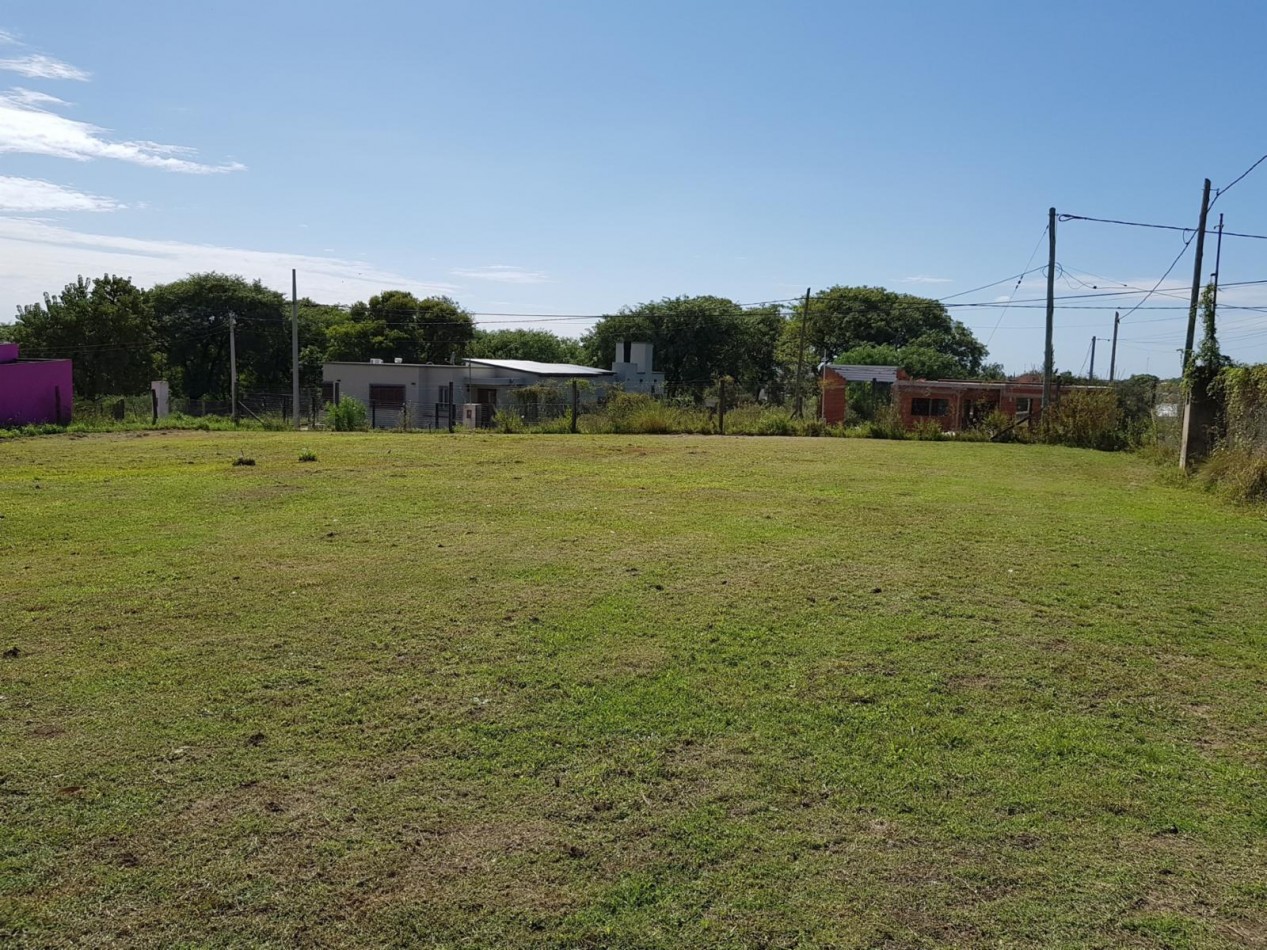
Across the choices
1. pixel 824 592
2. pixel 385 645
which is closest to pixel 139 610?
pixel 385 645

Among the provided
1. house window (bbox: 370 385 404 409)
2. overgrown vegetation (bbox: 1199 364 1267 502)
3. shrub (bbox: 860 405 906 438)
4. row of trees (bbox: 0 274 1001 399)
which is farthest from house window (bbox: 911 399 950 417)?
overgrown vegetation (bbox: 1199 364 1267 502)

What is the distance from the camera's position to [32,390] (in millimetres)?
30484

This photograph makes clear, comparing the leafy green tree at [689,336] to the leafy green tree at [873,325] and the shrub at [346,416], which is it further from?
the shrub at [346,416]

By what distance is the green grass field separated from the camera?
288 centimetres

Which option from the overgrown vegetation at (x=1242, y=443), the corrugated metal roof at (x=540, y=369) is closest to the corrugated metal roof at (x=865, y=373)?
the corrugated metal roof at (x=540, y=369)

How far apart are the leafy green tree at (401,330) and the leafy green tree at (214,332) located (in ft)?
13.9

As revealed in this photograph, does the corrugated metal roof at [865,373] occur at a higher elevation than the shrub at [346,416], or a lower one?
higher

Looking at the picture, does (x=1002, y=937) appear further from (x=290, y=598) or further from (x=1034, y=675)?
(x=290, y=598)

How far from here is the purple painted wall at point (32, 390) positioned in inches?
1169

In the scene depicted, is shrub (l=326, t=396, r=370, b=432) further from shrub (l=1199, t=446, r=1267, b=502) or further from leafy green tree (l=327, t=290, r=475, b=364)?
leafy green tree (l=327, t=290, r=475, b=364)

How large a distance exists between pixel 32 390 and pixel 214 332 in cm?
2777

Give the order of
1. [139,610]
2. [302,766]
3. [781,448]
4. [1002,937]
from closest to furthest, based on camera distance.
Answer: [1002,937]
[302,766]
[139,610]
[781,448]

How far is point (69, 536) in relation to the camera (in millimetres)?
8398

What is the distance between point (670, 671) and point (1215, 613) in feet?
12.9
